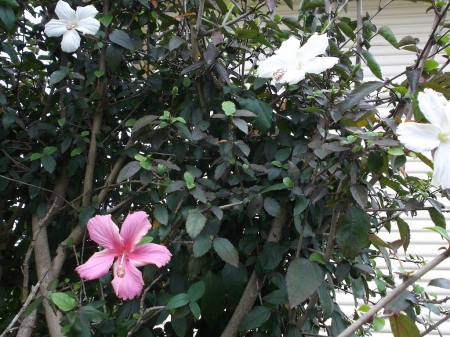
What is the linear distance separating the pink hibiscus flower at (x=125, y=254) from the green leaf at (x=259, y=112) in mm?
448

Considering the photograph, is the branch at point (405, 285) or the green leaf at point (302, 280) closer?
the branch at point (405, 285)

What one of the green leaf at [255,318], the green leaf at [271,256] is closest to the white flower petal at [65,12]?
the green leaf at [271,256]

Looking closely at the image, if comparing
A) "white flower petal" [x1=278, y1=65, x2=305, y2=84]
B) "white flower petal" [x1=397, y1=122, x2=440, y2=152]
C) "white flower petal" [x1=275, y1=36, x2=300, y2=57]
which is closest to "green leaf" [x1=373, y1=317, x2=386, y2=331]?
"white flower petal" [x1=397, y1=122, x2=440, y2=152]

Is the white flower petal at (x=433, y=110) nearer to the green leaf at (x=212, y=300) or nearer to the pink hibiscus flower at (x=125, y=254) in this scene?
the pink hibiscus flower at (x=125, y=254)

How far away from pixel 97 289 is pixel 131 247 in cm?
58

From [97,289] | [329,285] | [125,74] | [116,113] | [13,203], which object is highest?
[125,74]

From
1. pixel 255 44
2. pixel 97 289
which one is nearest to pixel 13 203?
pixel 97 289

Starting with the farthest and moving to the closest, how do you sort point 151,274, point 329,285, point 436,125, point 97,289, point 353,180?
point 97,289 < point 329,285 < point 151,274 < point 353,180 < point 436,125

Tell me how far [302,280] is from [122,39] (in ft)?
2.85

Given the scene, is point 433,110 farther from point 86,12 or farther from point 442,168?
point 86,12

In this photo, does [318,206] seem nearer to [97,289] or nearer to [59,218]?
[97,289]

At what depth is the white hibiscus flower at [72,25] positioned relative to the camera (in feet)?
3.92

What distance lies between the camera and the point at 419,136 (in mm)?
695

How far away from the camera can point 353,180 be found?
0.83 m
